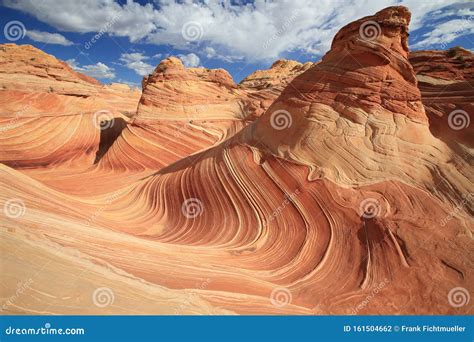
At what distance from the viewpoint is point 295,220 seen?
6.34 metres

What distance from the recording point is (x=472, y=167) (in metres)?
6.42

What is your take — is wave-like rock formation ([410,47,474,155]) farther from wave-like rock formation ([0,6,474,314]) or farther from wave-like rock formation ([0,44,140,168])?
wave-like rock formation ([0,44,140,168])

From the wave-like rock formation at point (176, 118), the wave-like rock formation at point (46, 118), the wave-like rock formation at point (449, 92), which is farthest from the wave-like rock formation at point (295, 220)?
the wave-like rock formation at point (46, 118)

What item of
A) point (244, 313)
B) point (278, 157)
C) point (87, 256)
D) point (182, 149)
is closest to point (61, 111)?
point (182, 149)

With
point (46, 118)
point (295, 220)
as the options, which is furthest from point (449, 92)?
point (46, 118)

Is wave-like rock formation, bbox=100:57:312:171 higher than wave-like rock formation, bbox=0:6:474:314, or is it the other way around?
wave-like rock formation, bbox=100:57:312:171

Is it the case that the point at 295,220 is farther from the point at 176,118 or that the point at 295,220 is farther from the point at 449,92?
the point at 176,118

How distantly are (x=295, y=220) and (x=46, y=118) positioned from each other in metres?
15.5

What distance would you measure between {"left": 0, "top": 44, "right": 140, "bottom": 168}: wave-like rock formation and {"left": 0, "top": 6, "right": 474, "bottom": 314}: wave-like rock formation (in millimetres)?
6431

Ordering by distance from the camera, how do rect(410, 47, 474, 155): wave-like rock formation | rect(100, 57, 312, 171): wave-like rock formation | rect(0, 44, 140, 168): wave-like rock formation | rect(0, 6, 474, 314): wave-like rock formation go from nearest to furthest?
1. rect(0, 6, 474, 314): wave-like rock formation
2. rect(410, 47, 474, 155): wave-like rock formation
3. rect(0, 44, 140, 168): wave-like rock formation
4. rect(100, 57, 312, 171): wave-like rock formation

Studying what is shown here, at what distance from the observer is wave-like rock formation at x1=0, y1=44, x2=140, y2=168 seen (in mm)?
14188

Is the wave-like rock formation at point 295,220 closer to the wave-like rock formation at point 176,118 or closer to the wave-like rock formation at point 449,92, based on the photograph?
the wave-like rock formation at point 449,92

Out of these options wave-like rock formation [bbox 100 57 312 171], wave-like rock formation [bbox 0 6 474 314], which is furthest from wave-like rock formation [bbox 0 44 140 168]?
wave-like rock formation [bbox 0 6 474 314]

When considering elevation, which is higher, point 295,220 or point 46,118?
point 46,118
